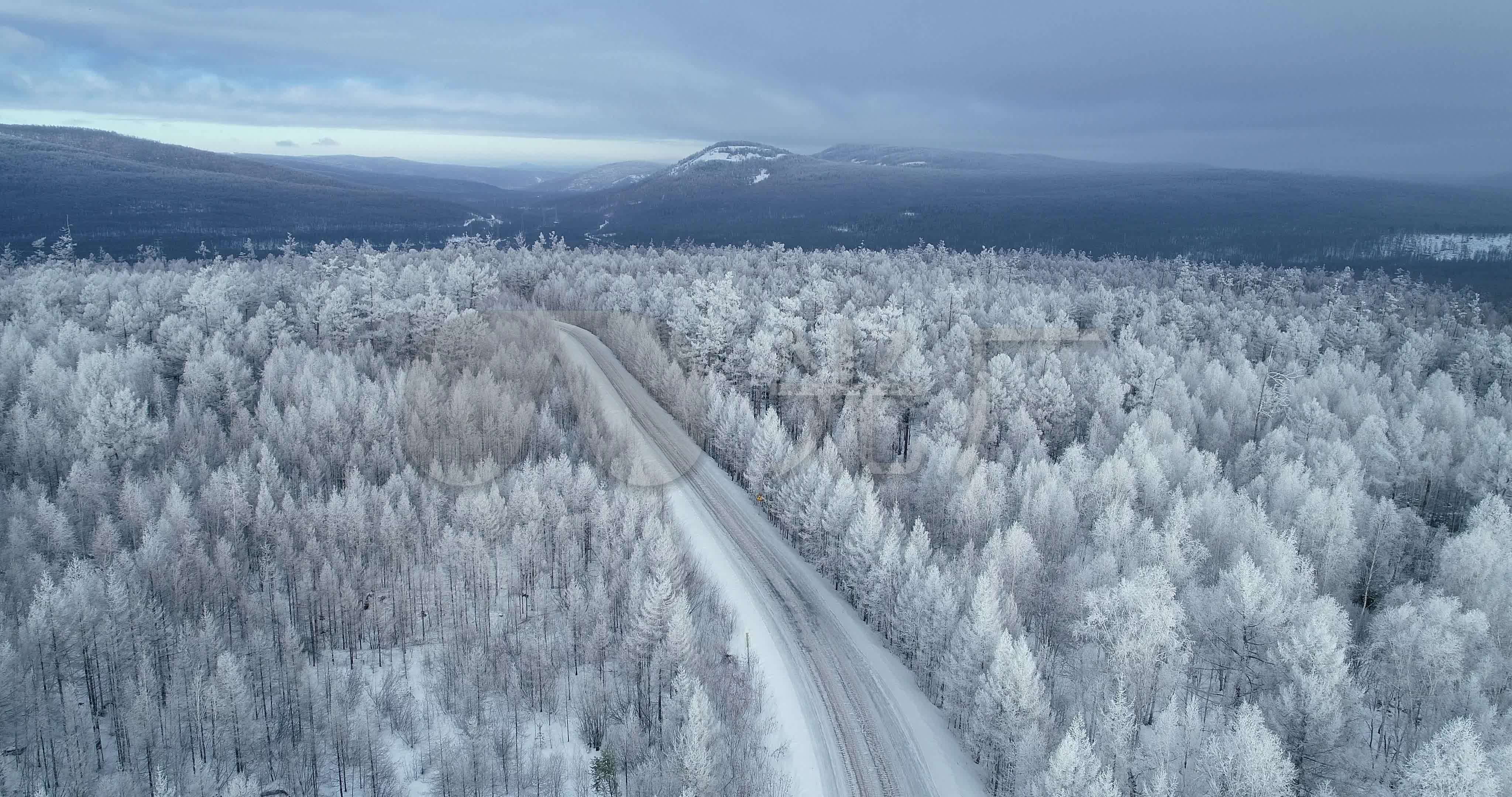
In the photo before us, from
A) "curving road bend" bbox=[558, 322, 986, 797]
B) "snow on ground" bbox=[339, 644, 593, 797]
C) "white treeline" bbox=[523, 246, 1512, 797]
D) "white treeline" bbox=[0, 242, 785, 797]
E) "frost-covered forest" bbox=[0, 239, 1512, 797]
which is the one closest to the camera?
"white treeline" bbox=[0, 242, 785, 797]

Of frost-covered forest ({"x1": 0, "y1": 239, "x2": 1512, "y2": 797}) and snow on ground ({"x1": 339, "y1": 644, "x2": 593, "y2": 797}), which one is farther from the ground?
frost-covered forest ({"x1": 0, "y1": 239, "x2": 1512, "y2": 797})

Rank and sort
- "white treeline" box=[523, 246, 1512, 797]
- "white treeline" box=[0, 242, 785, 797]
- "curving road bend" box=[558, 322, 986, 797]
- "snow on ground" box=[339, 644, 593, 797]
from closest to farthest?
"white treeline" box=[0, 242, 785, 797] < "white treeline" box=[523, 246, 1512, 797] < "snow on ground" box=[339, 644, 593, 797] < "curving road bend" box=[558, 322, 986, 797]

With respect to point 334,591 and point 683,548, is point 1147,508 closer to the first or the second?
point 683,548

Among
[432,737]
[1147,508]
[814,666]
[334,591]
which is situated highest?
[1147,508]

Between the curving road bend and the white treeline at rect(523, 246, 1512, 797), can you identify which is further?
the curving road bend

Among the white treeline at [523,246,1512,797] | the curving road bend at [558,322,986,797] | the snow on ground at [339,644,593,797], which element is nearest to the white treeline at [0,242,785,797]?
the snow on ground at [339,644,593,797]

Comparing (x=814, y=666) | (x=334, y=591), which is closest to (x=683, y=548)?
(x=814, y=666)

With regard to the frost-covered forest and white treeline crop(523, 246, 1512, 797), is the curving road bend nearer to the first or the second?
the frost-covered forest
